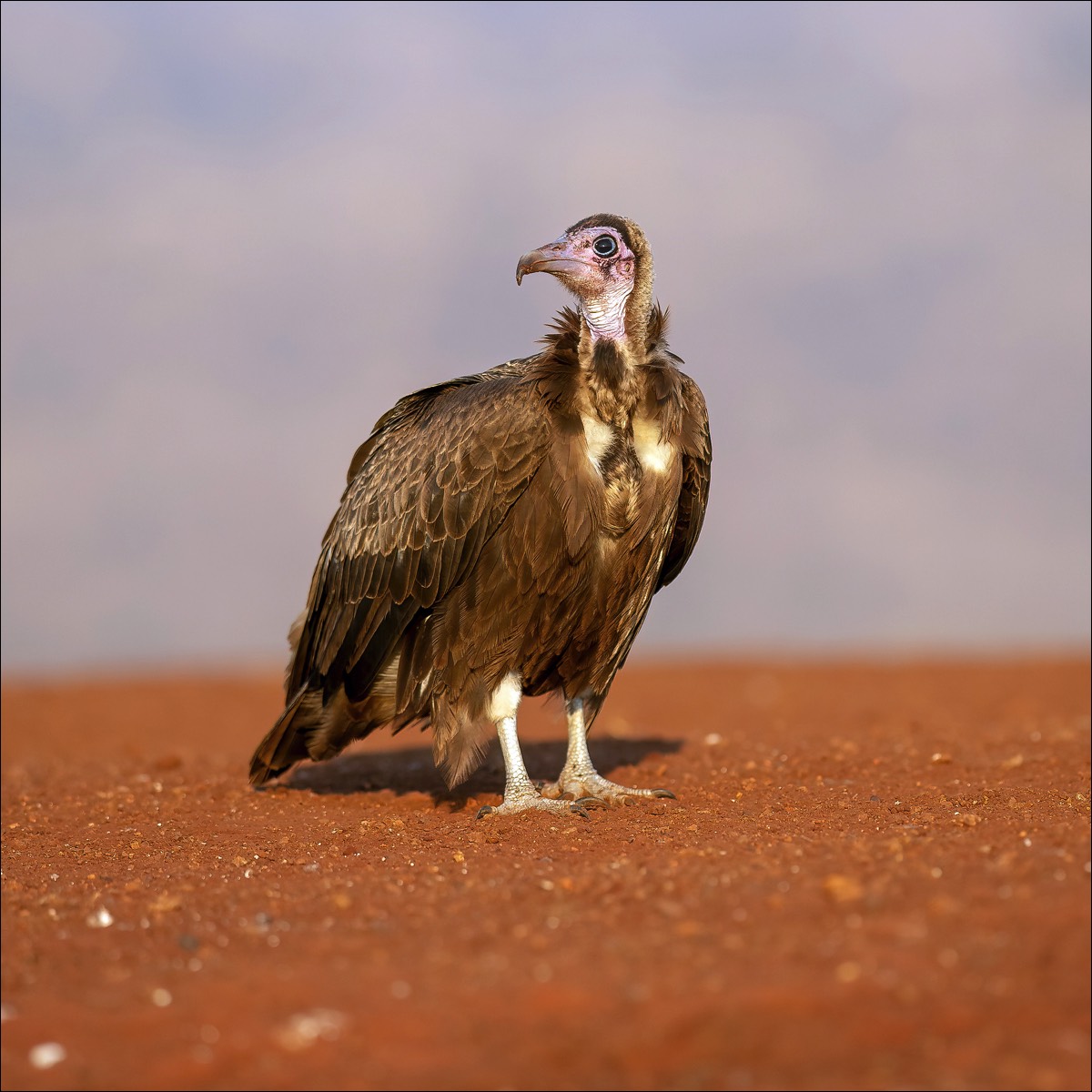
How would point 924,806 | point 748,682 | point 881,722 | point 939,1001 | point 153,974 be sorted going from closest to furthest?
point 939,1001, point 153,974, point 924,806, point 881,722, point 748,682

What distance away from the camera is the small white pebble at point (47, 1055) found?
4.13 meters

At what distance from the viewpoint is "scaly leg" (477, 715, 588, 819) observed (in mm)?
8016

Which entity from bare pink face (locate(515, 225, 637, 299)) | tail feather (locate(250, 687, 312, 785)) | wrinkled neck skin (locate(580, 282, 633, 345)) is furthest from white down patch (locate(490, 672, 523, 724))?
bare pink face (locate(515, 225, 637, 299))

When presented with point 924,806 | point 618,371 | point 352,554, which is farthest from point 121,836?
point 924,806

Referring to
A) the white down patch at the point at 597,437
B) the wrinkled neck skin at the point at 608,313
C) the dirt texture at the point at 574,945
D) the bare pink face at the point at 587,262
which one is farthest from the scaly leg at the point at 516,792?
the bare pink face at the point at 587,262

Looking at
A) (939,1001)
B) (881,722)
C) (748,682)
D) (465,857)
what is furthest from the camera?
(748,682)

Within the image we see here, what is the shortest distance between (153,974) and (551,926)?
132cm

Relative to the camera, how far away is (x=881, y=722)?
16.0 m

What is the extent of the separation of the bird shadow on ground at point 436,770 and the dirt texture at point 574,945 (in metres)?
1.22

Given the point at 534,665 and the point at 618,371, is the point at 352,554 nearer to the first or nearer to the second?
the point at 534,665

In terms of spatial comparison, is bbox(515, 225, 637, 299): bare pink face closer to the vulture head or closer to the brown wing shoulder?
the vulture head

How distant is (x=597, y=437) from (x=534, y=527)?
608 mm

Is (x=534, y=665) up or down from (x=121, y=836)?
up

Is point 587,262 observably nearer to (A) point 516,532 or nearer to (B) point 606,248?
(B) point 606,248
